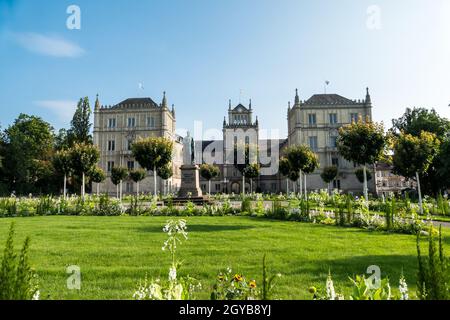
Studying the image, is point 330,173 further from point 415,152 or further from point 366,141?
point 366,141

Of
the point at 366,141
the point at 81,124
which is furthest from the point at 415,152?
the point at 81,124

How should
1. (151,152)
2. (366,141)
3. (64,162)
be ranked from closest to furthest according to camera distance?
(366,141)
(151,152)
(64,162)

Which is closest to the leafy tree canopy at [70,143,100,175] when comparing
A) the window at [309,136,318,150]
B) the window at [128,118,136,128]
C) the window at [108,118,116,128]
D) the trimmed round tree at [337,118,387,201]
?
the trimmed round tree at [337,118,387,201]

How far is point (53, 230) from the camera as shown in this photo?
11.6 metres

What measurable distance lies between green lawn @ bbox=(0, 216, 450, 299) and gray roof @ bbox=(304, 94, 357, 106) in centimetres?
4898

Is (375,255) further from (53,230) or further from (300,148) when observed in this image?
(300,148)

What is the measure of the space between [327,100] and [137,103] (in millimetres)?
35625

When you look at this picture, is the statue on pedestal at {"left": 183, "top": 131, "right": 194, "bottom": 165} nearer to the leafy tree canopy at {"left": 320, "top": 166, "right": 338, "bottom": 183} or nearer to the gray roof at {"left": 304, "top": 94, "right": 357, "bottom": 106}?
the leafy tree canopy at {"left": 320, "top": 166, "right": 338, "bottom": 183}

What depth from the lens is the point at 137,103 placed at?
6066 cm

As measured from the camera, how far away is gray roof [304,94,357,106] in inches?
2248

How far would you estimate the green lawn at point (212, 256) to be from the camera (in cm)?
534

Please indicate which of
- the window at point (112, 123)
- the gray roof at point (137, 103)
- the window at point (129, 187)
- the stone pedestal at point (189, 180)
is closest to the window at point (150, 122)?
the gray roof at point (137, 103)
